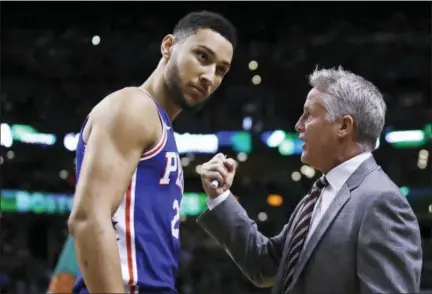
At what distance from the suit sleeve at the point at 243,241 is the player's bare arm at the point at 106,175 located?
0.62 meters

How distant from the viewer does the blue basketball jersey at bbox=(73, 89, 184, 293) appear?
1.82 metres

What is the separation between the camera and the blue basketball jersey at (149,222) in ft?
5.97

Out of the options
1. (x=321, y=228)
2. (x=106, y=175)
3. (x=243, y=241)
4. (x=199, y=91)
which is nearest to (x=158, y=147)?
(x=106, y=175)

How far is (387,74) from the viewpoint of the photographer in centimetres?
1057

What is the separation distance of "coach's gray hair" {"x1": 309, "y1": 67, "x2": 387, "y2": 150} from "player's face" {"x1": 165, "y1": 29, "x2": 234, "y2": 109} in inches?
14.8

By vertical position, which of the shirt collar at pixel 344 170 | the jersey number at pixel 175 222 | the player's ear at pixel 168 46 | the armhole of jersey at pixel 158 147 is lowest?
the jersey number at pixel 175 222

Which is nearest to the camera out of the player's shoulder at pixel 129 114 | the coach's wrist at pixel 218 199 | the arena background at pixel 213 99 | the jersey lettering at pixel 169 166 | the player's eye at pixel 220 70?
the player's shoulder at pixel 129 114

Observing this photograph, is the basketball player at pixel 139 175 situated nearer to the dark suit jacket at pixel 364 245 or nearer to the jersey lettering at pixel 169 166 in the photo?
the jersey lettering at pixel 169 166

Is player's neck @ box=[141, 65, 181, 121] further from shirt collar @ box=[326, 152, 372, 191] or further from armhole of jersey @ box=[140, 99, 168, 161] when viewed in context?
shirt collar @ box=[326, 152, 372, 191]

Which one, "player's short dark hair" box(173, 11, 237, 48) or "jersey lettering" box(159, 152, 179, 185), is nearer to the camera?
"jersey lettering" box(159, 152, 179, 185)

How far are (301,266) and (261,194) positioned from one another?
39.8 ft

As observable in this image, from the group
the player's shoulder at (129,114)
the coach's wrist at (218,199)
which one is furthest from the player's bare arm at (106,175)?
the coach's wrist at (218,199)

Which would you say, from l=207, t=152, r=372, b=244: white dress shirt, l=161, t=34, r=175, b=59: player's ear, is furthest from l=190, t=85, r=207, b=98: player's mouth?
l=207, t=152, r=372, b=244: white dress shirt

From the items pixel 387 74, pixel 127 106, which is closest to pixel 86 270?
pixel 127 106
